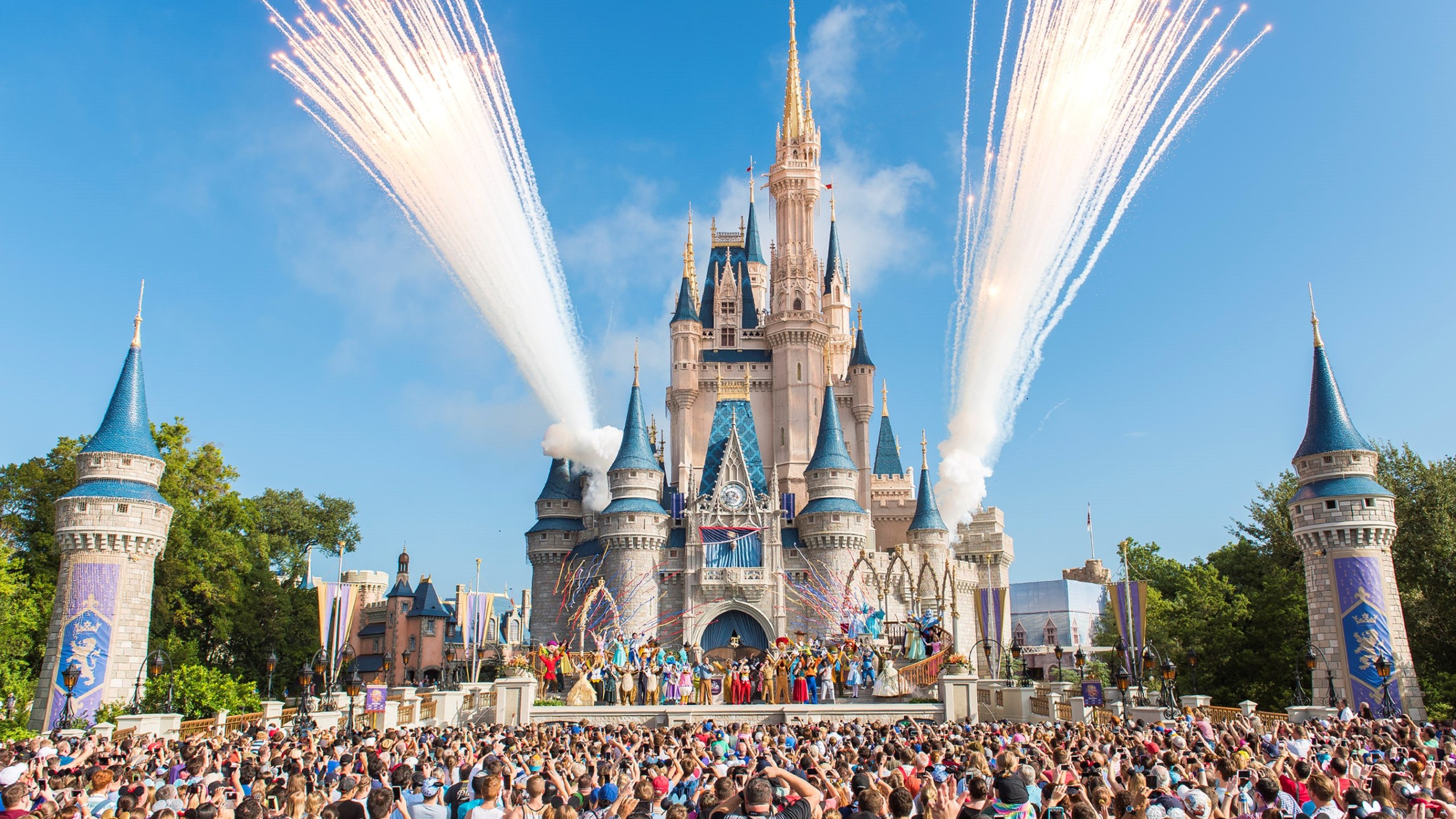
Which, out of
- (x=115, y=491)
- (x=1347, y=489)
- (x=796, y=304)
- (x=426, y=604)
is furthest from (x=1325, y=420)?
(x=426, y=604)

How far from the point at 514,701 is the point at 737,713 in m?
6.97

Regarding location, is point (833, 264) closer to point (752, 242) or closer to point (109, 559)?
point (752, 242)

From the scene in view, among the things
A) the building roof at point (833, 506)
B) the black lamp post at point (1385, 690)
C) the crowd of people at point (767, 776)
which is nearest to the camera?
the crowd of people at point (767, 776)

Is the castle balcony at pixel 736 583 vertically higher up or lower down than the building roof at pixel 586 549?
lower down

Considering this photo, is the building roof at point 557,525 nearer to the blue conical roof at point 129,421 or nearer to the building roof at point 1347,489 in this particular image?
the blue conical roof at point 129,421

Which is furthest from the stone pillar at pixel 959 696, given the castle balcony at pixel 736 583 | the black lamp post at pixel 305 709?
the castle balcony at pixel 736 583

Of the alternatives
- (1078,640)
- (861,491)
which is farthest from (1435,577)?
(1078,640)

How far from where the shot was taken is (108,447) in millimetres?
37281

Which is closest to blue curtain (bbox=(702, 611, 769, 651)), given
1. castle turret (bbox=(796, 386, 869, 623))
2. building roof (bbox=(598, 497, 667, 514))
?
castle turret (bbox=(796, 386, 869, 623))

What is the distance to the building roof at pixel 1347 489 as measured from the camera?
34.1 metres

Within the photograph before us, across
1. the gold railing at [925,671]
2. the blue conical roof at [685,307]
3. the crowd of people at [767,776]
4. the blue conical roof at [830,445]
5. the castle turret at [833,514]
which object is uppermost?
the blue conical roof at [685,307]

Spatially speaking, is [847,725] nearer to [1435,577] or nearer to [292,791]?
[292,791]

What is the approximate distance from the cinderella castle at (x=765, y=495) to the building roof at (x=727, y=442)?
124 mm

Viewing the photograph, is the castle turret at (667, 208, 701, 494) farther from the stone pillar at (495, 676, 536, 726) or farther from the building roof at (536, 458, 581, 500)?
the stone pillar at (495, 676, 536, 726)
